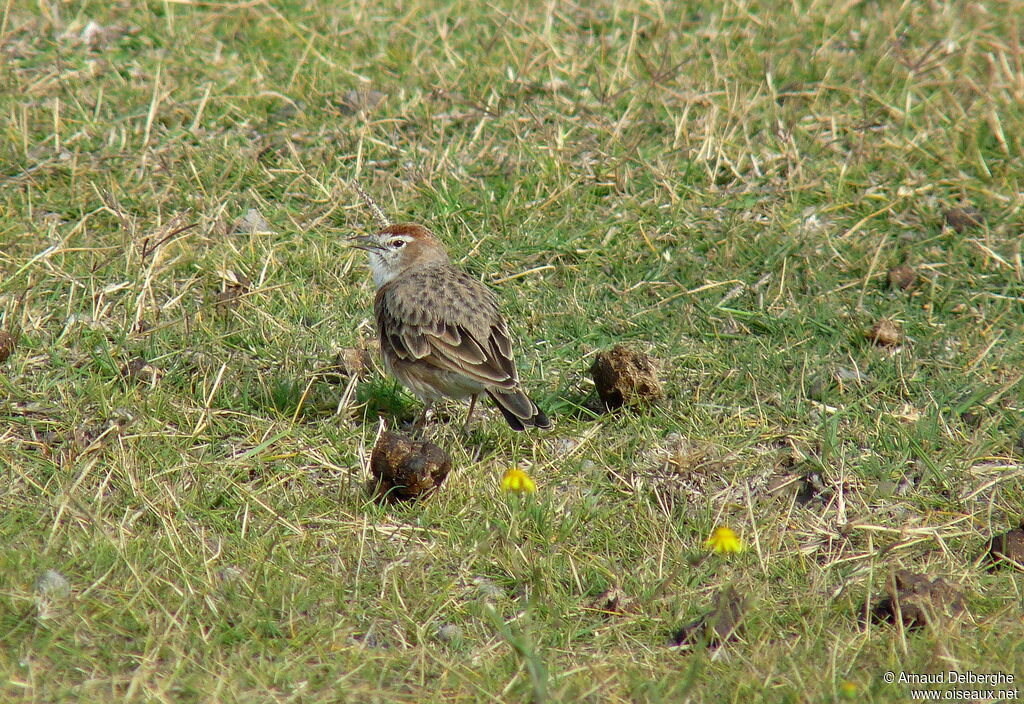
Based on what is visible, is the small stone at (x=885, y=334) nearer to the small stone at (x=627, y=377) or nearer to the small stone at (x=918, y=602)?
the small stone at (x=627, y=377)

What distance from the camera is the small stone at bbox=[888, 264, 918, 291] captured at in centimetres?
771

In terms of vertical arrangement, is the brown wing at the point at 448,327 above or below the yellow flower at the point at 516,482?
below

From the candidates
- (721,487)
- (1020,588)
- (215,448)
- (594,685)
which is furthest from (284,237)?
(1020,588)

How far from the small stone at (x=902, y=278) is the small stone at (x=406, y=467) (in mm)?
3562

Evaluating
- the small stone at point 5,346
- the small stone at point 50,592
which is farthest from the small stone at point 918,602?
the small stone at point 5,346

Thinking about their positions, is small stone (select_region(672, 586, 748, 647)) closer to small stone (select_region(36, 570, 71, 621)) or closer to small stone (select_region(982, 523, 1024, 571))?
small stone (select_region(982, 523, 1024, 571))

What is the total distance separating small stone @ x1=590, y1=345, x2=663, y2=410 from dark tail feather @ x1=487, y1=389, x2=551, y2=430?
0.47 meters

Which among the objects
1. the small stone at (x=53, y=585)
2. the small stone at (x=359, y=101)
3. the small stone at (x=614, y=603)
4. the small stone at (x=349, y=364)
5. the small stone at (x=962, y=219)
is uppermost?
the small stone at (x=962, y=219)

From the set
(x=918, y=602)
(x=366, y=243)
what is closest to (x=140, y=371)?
(x=366, y=243)

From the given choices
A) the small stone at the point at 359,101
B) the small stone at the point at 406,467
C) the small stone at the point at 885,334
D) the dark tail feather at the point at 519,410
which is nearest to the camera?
the small stone at the point at 406,467

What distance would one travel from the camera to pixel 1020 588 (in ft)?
17.2

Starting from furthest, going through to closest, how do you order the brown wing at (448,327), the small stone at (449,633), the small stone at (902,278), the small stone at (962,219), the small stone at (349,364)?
1. the small stone at (962,219)
2. the small stone at (902,278)
3. the small stone at (349,364)
4. the brown wing at (448,327)
5. the small stone at (449,633)

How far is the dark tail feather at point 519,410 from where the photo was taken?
6.15 meters

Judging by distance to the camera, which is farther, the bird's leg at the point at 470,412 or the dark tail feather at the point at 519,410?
the bird's leg at the point at 470,412
